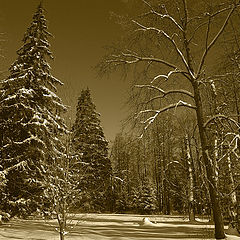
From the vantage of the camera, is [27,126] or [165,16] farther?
[27,126]

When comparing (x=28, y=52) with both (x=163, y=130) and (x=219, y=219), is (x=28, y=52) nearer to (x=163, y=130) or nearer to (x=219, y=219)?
(x=163, y=130)

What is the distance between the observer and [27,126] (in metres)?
15.4

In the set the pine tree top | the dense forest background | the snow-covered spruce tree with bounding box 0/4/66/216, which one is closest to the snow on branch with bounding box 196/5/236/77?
the dense forest background

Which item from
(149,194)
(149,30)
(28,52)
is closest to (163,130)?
(149,30)

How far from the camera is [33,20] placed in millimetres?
18359

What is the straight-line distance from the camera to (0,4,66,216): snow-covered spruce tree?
1452 centimetres

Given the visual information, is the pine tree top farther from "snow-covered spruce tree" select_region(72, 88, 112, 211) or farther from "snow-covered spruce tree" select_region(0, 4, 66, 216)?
"snow-covered spruce tree" select_region(0, 4, 66, 216)

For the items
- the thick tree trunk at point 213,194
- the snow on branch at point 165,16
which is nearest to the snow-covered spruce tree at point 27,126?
the snow on branch at point 165,16

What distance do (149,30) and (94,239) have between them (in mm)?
8024

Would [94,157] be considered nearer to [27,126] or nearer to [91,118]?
[91,118]

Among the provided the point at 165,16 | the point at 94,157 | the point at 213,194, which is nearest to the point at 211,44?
the point at 165,16

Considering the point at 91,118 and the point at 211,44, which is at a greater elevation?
the point at 91,118

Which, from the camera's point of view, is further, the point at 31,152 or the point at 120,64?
the point at 31,152

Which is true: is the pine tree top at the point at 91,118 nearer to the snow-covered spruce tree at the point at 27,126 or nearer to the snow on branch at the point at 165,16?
the snow-covered spruce tree at the point at 27,126
